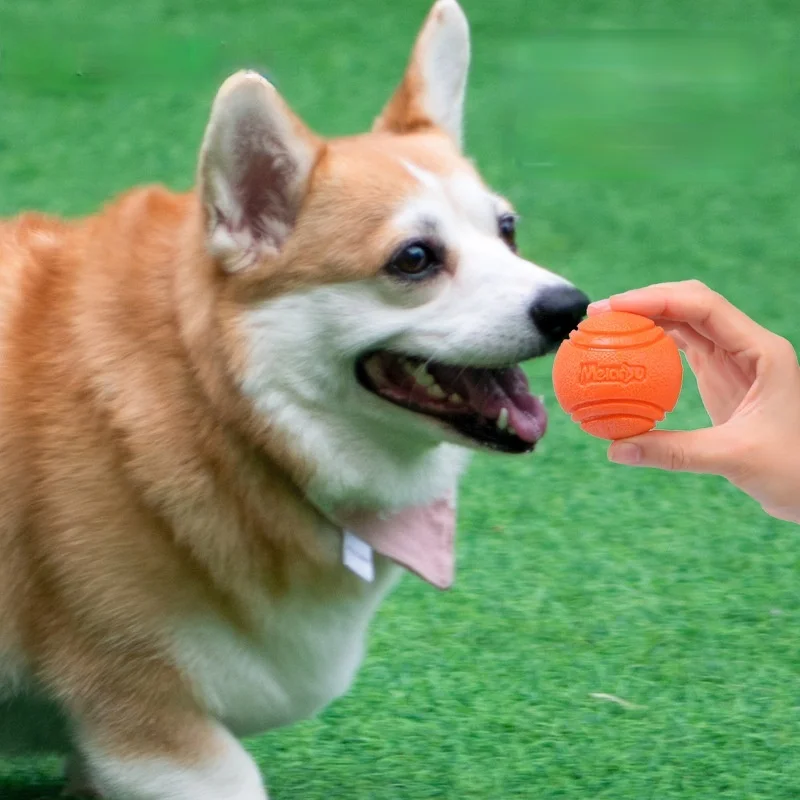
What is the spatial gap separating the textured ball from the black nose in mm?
24

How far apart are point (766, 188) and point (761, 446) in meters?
3.59

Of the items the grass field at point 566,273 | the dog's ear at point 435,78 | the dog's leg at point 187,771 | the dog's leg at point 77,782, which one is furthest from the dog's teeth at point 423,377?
the dog's leg at point 77,782

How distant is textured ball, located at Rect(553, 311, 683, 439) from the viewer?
79.0 inches

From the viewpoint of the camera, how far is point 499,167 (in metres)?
5.43

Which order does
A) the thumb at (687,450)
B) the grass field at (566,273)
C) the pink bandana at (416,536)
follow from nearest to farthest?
the thumb at (687,450) → the pink bandana at (416,536) → the grass field at (566,273)

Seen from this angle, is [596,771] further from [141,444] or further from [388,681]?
[141,444]

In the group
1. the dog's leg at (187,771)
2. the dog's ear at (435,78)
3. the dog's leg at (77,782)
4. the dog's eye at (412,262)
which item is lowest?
the dog's leg at (77,782)

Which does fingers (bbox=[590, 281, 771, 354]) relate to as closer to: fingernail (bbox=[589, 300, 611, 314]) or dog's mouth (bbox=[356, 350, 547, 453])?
fingernail (bbox=[589, 300, 611, 314])

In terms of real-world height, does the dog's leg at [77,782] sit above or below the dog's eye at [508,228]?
below

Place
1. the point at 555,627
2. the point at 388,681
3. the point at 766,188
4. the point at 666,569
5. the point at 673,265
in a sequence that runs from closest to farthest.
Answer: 1. the point at 388,681
2. the point at 555,627
3. the point at 666,569
4. the point at 673,265
5. the point at 766,188

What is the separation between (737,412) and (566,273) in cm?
264

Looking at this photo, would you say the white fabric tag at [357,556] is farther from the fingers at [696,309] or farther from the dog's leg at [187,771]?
the fingers at [696,309]

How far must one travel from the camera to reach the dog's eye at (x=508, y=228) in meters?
2.27

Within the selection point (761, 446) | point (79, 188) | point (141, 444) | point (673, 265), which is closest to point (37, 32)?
point (79, 188)
